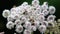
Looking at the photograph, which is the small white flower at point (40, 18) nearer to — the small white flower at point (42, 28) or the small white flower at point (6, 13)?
the small white flower at point (42, 28)

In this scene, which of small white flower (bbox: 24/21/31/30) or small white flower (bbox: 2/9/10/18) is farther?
small white flower (bbox: 2/9/10/18)

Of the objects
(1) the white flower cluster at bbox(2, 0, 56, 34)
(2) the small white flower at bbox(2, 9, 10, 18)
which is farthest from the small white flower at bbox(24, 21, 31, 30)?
(2) the small white flower at bbox(2, 9, 10, 18)

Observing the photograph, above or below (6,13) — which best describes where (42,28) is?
below

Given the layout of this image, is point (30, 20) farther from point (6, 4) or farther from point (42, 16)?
point (6, 4)

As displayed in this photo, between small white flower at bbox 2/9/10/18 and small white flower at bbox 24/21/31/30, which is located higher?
small white flower at bbox 2/9/10/18

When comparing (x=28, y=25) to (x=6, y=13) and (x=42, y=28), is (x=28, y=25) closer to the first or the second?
(x=42, y=28)

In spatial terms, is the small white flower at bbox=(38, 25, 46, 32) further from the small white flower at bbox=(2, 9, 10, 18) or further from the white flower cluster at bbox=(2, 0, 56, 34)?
the small white flower at bbox=(2, 9, 10, 18)

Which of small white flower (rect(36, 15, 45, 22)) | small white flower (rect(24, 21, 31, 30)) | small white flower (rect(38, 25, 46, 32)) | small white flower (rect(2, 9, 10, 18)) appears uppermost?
small white flower (rect(2, 9, 10, 18))

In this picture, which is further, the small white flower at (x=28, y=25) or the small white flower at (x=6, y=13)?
the small white flower at (x=6, y=13)

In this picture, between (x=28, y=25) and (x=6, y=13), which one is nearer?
(x=28, y=25)

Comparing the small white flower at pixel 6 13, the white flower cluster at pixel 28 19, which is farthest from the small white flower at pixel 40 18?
the small white flower at pixel 6 13

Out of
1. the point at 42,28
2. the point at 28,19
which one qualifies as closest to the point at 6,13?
the point at 28,19

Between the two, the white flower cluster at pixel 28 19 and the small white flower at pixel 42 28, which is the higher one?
the white flower cluster at pixel 28 19
